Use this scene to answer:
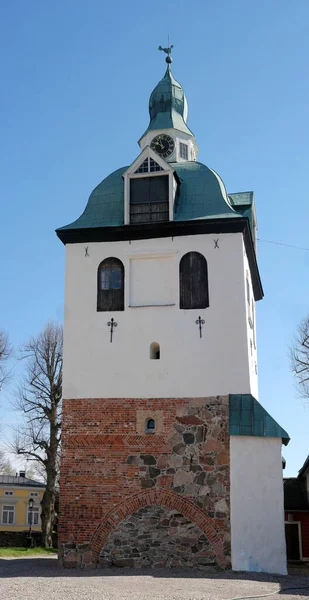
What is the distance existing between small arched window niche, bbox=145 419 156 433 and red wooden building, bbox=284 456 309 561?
475 inches

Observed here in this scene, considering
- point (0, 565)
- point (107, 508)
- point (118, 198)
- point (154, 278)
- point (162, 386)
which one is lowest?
point (0, 565)

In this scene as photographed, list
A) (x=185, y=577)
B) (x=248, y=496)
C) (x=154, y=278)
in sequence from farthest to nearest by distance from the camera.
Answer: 1. (x=154, y=278)
2. (x=248, y=496)
3. (x=185, y=577)

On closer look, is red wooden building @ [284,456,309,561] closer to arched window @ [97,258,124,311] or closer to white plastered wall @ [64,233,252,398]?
white plastered wall @ [64,233,252,398]

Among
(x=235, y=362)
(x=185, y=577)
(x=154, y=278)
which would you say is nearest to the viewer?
(x=185, y=577)

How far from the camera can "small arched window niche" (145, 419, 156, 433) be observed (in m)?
18.3

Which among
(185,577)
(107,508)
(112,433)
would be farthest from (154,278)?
(185,577)

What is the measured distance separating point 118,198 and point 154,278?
2.89 meters

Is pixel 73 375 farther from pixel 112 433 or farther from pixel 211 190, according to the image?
pixel 211 190

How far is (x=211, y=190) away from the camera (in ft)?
67.5

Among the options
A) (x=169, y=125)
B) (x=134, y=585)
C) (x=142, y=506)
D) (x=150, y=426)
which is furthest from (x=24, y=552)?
(x=169, y=125)

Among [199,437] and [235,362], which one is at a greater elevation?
[235,362]

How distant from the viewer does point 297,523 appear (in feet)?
93.9

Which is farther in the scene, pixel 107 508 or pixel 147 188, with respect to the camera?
pixel 147 188

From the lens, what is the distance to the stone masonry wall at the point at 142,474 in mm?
17469
